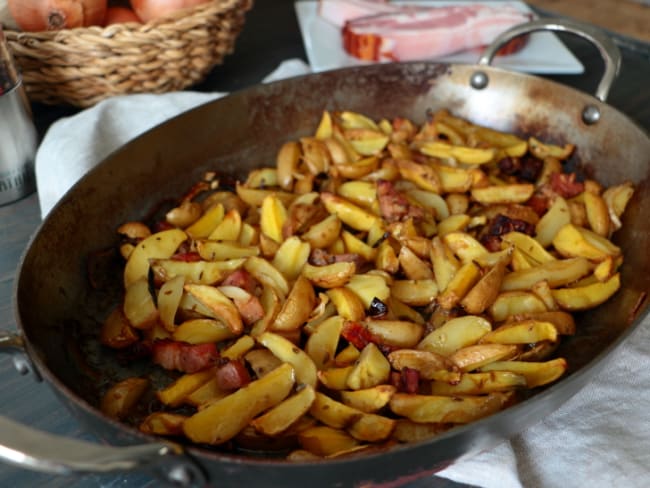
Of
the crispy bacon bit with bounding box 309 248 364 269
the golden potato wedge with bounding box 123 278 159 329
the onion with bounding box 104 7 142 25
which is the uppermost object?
the onion with bounding box 104 7 142 25

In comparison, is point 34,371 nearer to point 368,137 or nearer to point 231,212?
point 231,212

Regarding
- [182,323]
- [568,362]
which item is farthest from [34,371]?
[568,362]

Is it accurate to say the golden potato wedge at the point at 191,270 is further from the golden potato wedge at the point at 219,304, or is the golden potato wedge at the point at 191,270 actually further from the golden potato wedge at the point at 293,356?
the golden potato wedge at the point at 293,356

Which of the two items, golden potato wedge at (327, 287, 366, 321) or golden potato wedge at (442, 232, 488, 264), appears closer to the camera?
golden potato wedge at (327, 287, 366, 321)

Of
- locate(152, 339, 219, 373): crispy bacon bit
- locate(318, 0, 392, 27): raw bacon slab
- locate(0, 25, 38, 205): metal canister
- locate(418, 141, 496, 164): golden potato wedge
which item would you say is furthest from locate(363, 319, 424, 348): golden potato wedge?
locate(318, 0, 392, 27): raw bacon slab

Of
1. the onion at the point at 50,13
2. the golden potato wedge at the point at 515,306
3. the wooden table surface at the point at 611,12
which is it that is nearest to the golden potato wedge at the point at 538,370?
the golden potato wedge at the point at 515,306

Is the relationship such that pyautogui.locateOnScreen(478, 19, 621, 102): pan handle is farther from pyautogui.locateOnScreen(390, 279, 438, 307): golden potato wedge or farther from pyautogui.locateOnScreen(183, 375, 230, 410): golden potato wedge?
pyautogui.locateOnScreen(183, 375, 230, 410): golden potato wedge

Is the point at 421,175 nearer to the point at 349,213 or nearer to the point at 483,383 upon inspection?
the point at 349,213
